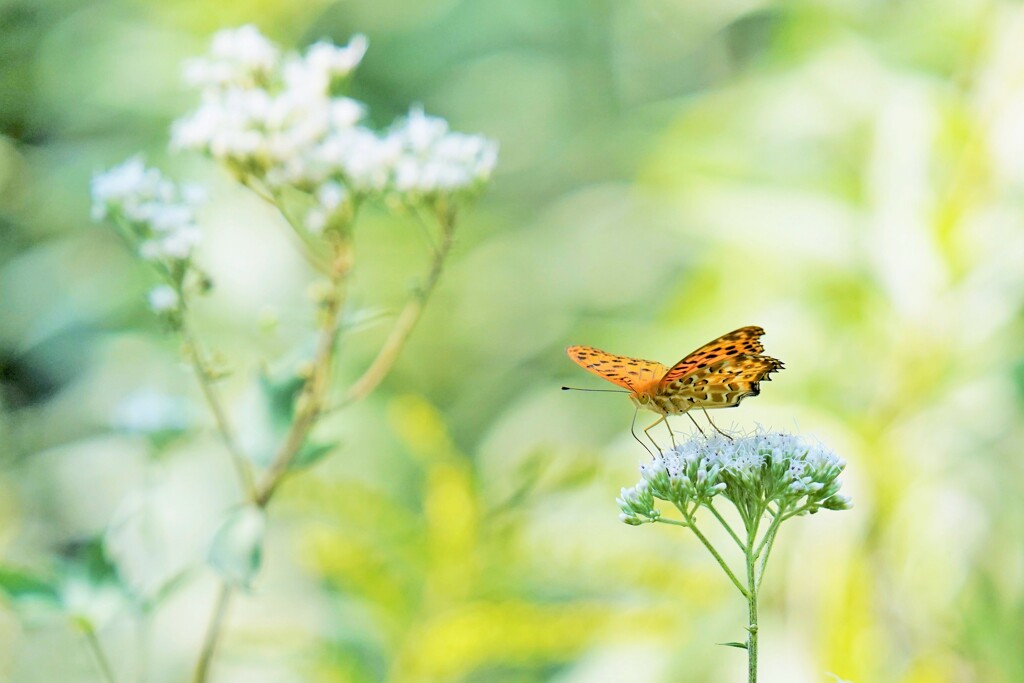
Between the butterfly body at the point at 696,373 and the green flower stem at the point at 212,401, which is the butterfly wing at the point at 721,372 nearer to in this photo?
the butterfly body at the point at 696,373

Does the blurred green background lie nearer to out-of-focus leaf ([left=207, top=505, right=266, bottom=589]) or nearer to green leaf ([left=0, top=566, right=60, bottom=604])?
green leaf ([left=0, top=566, right=60, bottom=604])

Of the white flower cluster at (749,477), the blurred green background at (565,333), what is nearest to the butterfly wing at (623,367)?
the white flower cluster at (749,477)

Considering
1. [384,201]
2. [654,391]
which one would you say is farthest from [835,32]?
[654,391]

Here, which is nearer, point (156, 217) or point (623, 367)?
point (623, 367)

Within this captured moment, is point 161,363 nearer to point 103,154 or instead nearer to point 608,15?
point 103,154

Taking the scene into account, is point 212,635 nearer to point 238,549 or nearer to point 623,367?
point 238,549

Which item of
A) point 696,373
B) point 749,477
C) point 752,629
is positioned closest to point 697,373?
point 696,373

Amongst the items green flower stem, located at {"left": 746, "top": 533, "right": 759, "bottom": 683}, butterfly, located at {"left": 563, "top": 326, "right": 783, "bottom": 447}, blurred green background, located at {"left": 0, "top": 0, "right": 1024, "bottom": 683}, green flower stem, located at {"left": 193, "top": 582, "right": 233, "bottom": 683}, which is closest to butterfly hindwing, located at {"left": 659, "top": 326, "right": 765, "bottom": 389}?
butterfly, located at {"left": 563, "top": 326, "right": 783, "bottom": 447}
